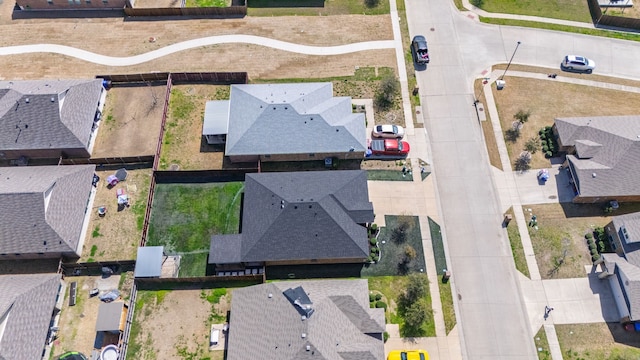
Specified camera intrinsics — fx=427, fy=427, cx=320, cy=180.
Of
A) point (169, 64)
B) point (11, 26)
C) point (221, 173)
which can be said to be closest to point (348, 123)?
point (221, 173)

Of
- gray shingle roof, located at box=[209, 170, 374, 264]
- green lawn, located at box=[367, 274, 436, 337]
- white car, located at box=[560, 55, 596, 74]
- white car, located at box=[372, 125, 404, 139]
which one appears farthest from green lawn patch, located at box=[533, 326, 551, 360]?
white car, located at box=[560, 55, 596, 74]

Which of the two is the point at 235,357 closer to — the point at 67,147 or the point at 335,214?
the point at 335,214

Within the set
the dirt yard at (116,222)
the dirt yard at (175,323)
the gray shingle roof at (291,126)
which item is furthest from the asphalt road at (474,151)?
the dirt yard at (116,222)

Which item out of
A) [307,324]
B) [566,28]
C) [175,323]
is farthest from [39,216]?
[566,28]

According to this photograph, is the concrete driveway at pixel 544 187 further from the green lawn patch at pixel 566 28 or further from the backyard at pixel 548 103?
the green lawn patch at pixel 566 28

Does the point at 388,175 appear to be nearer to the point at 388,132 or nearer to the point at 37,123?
the point at 388,132

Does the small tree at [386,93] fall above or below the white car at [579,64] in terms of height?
below
